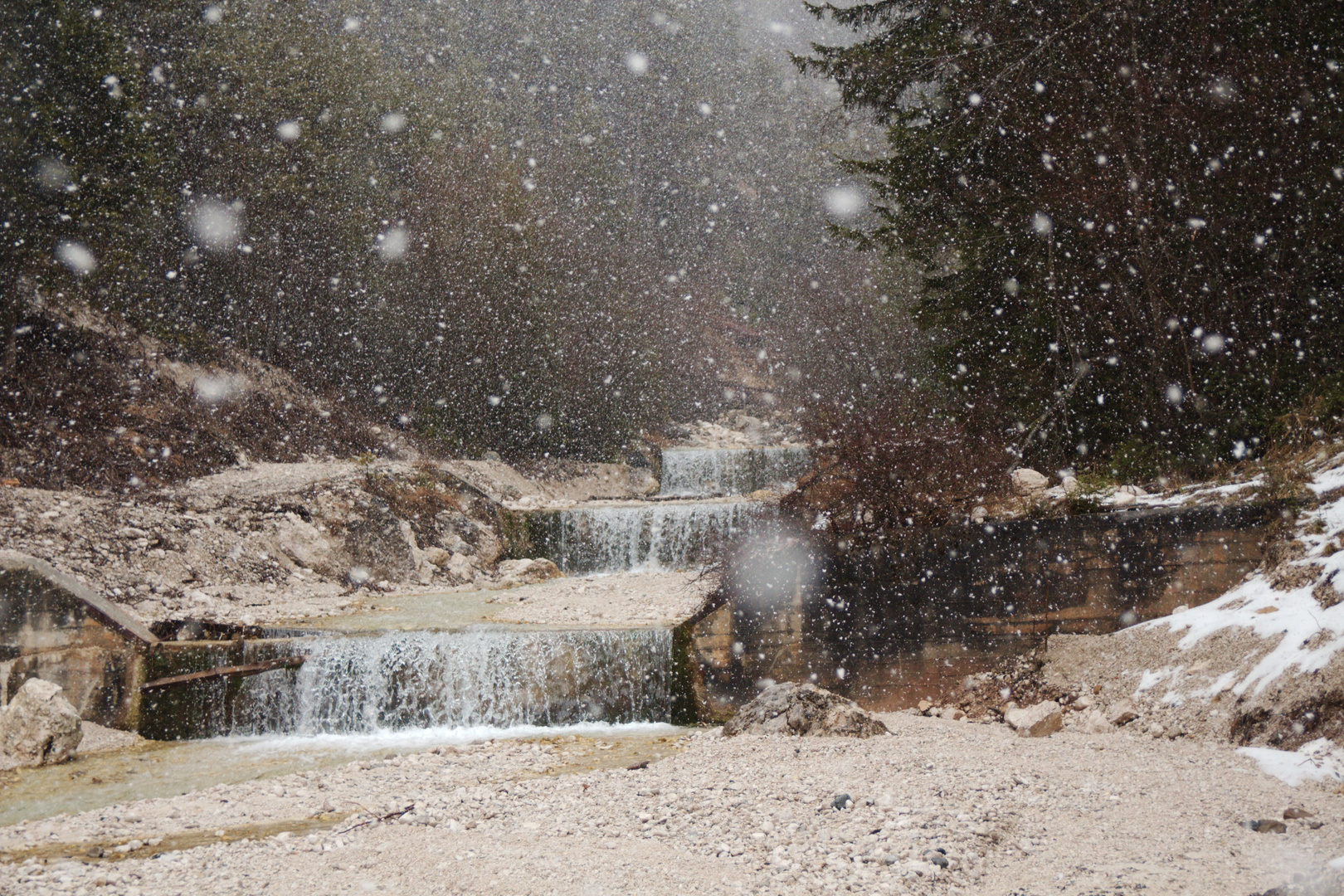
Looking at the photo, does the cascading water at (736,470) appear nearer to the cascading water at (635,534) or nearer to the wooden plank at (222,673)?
the cascading water at (635,534)

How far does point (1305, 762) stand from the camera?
4.12 metres

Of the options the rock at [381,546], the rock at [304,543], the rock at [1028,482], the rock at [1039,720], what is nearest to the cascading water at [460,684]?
the rock at [1039,720]

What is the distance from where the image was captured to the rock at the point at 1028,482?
7539mm

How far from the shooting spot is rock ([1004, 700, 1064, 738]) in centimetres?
577

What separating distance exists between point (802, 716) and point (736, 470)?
15.5 m

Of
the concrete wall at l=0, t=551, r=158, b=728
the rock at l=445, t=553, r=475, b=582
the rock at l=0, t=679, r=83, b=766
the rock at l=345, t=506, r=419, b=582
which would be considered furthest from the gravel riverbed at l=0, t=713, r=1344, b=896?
the rock at l=445, t=553, r=475, b=582

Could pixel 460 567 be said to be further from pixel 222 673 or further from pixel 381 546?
pixel 222 673

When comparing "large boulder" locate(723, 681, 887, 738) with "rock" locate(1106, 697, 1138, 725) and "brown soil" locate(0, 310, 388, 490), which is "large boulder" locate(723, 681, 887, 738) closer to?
"rock" locate(1106, 697, 1138, 725)

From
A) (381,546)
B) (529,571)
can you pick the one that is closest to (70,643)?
(381,546)

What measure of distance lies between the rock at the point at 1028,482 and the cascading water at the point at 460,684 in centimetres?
353

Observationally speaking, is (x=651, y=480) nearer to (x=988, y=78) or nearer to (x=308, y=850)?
(x=988, y=78)

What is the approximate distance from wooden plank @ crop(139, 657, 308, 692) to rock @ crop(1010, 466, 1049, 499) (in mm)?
7124

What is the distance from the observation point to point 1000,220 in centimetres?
929

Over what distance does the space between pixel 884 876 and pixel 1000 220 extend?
7809mm
